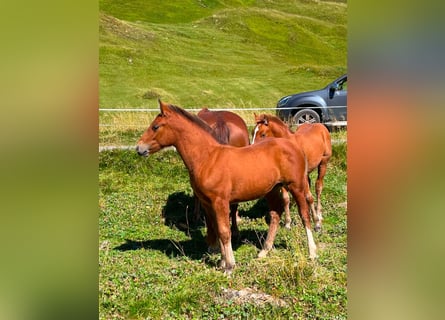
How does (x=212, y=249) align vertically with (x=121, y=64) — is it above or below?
below

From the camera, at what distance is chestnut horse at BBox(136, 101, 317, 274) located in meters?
4.57

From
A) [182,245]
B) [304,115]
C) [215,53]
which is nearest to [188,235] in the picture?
[182,245]

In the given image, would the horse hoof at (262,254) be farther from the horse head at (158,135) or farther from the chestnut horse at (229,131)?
the horse head at (158,135)

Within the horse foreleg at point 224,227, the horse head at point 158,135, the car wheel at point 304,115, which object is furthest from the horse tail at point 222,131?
the car wheel at point 304,115

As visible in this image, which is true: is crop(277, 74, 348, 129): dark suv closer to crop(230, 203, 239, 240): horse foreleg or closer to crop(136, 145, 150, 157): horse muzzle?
crop(230, 203, 239, 240): horse foreleg

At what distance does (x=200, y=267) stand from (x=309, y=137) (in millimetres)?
2895

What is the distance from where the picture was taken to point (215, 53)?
3650 cm

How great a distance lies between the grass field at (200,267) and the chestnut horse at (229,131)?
305mm

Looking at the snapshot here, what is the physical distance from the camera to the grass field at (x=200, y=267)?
3812mm
